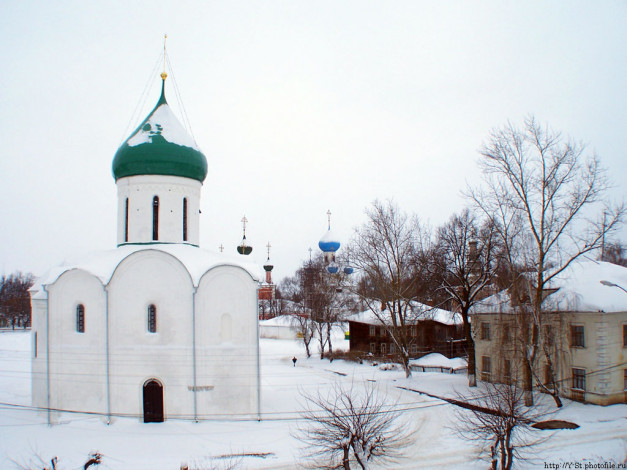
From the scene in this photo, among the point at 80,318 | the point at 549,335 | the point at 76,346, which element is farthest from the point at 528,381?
the point at 80,318

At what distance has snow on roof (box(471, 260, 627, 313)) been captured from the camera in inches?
703

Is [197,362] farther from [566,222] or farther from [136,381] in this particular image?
[566,222]

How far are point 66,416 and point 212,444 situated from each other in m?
5.70

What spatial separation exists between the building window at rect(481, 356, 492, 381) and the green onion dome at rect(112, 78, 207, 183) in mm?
15324

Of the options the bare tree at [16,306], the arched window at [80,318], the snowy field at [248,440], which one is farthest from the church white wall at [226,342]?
the bare tree at [16,306]

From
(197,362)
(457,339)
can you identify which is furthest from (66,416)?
(457,339)

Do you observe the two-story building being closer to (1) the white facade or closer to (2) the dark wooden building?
(1) the white facade

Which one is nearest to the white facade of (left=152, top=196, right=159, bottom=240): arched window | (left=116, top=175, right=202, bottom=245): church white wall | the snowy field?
the snowy field

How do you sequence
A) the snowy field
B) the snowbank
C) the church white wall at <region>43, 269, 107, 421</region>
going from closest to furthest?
the snowy field
the church white wall at <region>43, 269, 107, 421</region>
the snowbank

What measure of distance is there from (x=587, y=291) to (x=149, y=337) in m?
15.9

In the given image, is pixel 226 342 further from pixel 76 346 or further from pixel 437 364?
pixel 437 364

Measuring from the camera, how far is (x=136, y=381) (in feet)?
52.5

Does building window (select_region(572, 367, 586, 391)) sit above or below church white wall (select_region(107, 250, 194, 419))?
below

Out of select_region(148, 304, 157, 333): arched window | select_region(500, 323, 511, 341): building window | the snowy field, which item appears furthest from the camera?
select_region(500, 323, 511, 341): building window
